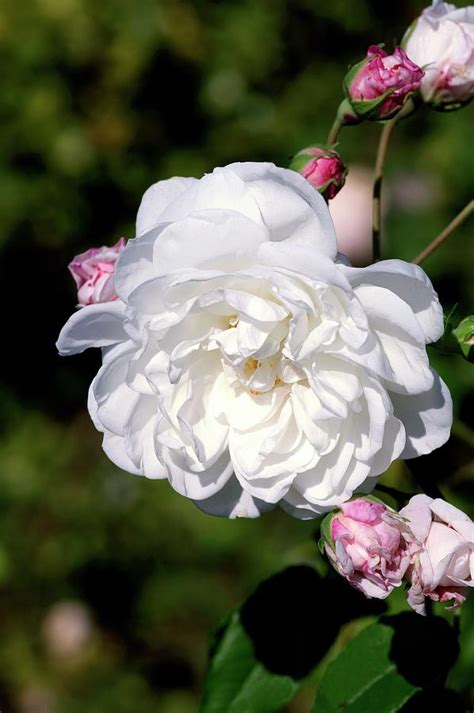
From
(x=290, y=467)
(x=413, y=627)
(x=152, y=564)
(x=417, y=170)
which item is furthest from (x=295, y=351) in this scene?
(x=417, y=170)

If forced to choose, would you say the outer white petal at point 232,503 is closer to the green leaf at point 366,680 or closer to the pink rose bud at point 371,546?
the pink rose bud at point 371,546

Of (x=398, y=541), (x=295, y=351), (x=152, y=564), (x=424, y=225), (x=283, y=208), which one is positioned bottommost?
(x=152, y=564)

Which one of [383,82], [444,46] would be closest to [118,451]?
[383,82]

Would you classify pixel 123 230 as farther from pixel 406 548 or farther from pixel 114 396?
pixel 406 548

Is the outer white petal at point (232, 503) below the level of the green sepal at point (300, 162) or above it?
below

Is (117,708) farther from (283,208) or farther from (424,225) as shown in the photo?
(283,208)

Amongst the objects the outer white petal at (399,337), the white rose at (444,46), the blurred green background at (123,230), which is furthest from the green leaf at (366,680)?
the blurred green background at (123,230)

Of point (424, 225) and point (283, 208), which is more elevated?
point (283, 208)
